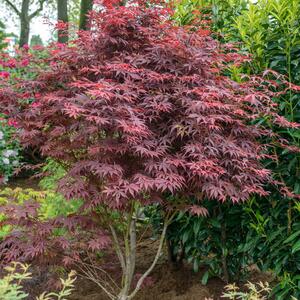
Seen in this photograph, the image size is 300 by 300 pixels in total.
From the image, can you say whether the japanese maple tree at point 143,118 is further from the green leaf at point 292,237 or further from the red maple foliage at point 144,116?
the green leaf at point 292,237

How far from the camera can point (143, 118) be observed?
2936 millimetres

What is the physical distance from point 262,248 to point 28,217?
6.11 ft

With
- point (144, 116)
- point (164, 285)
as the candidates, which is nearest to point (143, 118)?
point (144, 116)

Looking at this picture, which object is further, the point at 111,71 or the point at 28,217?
the point at 28,217

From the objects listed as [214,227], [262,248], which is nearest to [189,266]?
[214,227]

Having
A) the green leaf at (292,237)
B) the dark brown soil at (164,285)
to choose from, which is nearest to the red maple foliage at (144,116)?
the green leaf at (292,237)

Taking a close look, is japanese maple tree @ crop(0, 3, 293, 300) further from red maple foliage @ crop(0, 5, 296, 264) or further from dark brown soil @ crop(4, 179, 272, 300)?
dark brown soil @ crop(4, 179, 272, 300)

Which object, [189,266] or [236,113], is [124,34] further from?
[189,266]

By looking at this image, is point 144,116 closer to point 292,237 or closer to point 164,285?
point 292,237

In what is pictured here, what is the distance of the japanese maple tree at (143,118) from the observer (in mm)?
2791

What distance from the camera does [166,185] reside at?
2660mm

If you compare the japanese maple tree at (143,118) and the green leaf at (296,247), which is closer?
the japanese maple tree at (143,118)

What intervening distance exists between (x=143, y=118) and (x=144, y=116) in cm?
3

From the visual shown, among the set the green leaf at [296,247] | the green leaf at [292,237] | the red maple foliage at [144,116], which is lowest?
the green leaf at [296,247]
